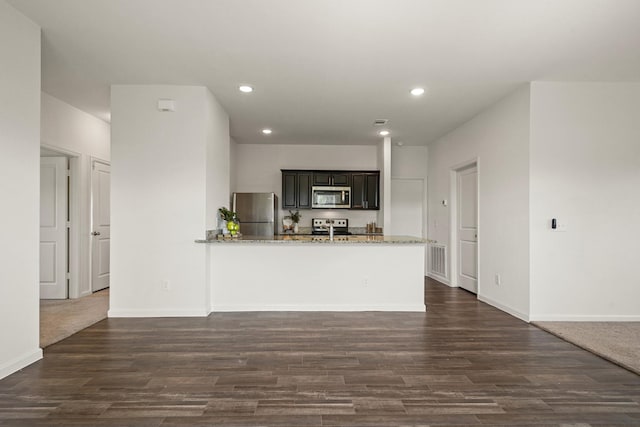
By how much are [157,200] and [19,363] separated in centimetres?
193

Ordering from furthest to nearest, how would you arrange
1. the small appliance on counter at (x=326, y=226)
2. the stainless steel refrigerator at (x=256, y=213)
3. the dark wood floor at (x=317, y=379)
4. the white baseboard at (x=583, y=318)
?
1. the small appliance on counter at (x=326, y=226)
2. the stainless steel refrigerator at (x=256, y=213)
3. the white baseboard at (x=583, y=318)
4. the dark wood floor at (x=317, y=379)

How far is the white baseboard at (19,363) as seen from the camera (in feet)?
8.16

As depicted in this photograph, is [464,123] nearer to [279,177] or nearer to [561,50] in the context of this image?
[561,50]

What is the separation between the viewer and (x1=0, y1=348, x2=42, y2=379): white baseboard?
2488 millimetres

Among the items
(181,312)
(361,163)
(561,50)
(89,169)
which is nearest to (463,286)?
(361,163)

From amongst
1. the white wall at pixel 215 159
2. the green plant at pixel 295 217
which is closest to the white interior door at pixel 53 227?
the white wall at pixel 215 159

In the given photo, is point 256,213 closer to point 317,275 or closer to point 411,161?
point 317,275

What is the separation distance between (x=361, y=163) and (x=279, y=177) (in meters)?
1.71

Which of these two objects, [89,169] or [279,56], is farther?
[89,169]

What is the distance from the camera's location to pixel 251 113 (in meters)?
4.98

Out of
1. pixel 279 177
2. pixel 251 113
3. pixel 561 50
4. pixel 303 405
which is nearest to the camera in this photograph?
pixel 303 405

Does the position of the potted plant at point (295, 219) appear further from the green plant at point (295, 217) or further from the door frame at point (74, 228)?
the door frame at point (74, 228)

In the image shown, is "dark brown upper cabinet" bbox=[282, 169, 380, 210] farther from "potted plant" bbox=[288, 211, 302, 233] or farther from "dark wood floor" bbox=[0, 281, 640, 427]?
"dark wood floor" bbox=[0, 281, 640, 427]

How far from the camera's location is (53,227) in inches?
193
